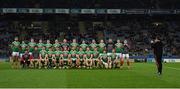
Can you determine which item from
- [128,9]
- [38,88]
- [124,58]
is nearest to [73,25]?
[128,9]

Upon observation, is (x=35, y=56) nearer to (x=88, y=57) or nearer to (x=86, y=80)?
(x=88, y=57)

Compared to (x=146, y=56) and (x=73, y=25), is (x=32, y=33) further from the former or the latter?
(x=146, y=56)

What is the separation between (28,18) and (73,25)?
5.65 metres

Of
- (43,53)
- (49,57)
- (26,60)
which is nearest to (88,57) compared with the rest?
(49,57)

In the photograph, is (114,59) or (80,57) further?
(114,59)

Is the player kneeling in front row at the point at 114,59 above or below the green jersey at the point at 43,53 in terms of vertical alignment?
below

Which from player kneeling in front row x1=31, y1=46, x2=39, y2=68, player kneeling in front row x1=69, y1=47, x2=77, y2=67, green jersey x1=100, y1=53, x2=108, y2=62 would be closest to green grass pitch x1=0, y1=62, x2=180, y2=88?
player kneeling in front row x1=69, y1=47, x2=77, y2=67

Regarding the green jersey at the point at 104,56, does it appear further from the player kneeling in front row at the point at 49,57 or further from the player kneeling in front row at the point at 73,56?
the player kneeling in front row at the point at 49,57

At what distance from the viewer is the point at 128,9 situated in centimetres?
4950

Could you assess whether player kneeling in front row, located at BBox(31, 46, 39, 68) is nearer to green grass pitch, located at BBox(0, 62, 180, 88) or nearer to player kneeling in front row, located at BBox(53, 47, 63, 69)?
player kneeling in front row, located at BBox(53, 47, 63, 69)

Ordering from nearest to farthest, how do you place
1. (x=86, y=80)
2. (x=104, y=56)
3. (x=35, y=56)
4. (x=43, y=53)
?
(x=86, y=80), (x=43, y=53), (x=104, y=56), (x=35, y=56)

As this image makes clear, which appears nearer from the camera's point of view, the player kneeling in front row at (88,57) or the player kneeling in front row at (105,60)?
the player kneeling in front row at (88,57)

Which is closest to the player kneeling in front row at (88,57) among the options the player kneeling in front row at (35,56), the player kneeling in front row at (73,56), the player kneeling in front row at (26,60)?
the player kneeling in front row at (73,56)

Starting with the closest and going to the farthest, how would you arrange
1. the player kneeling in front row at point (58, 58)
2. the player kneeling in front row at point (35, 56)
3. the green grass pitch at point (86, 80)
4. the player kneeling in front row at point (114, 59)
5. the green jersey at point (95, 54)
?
the green grass pitch at point (86, 80) < the player kneeling in front row at point (58, 58) < the green jersey at point (95, 54) < the player kneeling in front row at point (114, 59) < the player kneeling in front row at point (35, 56)
